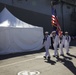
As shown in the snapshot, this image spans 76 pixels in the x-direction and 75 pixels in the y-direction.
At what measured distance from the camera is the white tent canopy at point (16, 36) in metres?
16.5

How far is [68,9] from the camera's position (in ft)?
121

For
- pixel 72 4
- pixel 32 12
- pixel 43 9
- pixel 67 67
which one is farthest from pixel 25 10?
pixel 67 67

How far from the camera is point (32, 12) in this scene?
89.9ft

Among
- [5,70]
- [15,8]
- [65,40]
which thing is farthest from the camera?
[15,8]

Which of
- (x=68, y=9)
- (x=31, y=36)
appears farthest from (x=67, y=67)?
(x=68, y=9)

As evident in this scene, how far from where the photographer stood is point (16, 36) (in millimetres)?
17375

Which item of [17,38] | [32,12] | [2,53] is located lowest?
[2,53]

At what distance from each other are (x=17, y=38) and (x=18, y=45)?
0.62 meters

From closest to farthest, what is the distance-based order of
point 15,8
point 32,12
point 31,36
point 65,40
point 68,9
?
point 65,40, point 31,36, point 15,8, point 32,12, point 68,9

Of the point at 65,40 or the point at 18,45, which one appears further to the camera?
the point at 18,45

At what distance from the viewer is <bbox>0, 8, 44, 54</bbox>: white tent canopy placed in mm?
16547

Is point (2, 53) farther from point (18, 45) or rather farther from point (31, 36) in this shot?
point (31, 36)

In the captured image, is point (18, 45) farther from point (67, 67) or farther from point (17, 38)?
point (67, 67)

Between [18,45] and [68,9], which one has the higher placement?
[68,9]
